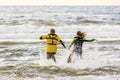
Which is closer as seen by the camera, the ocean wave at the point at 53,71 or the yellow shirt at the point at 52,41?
the ocean wave at the point at 53,71

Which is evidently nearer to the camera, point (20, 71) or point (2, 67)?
point (20, 71)

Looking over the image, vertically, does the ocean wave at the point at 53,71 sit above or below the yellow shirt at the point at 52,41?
below

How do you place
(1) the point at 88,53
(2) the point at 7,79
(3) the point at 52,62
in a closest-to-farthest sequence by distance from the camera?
(2) the point at 7,79 < (3) the point at 52,62 < (1) the point at 88,53

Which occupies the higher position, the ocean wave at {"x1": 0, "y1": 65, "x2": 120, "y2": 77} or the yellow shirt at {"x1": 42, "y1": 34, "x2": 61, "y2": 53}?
the yellow shirt at {"x1": 42, "y1": 34, "x2": 61, "y2": 53}

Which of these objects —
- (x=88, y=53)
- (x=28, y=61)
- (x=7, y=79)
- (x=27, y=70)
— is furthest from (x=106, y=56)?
(x=7, y=79)

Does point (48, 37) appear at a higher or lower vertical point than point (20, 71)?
higher

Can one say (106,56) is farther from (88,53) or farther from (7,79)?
(7,79)

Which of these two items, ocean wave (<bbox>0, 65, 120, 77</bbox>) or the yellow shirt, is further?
the yellow shirt

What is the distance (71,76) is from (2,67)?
147 inches

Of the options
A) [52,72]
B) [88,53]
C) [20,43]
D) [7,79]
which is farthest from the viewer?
[20,43]

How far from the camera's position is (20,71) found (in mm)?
15180

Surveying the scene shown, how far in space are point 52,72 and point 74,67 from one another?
118cm

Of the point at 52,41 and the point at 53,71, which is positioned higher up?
the point at 52,41

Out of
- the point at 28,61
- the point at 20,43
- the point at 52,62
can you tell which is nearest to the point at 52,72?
the point at 52,62
